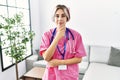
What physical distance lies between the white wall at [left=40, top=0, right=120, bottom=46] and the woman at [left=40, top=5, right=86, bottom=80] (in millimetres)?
2089

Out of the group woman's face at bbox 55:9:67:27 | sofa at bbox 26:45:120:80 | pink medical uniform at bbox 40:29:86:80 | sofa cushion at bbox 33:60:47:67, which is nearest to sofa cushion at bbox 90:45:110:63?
sofa at bbox 26:45:120:80

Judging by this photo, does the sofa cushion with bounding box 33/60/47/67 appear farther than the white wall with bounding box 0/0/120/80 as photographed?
No

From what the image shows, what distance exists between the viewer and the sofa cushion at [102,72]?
211 centimetres

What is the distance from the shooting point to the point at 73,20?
3.21 meters

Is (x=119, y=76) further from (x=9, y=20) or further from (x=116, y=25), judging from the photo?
(x=9, y=20)

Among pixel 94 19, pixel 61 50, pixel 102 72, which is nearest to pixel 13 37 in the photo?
pixel 61 50

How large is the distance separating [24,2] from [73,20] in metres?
1.17

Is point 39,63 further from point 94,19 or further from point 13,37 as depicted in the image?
point 94,19

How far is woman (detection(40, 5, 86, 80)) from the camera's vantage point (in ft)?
3.37

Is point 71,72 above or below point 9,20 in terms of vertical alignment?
below

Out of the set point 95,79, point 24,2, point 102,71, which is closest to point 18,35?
point 24,2

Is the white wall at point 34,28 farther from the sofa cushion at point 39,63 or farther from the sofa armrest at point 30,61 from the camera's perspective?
the sofa cushion at point 39,63

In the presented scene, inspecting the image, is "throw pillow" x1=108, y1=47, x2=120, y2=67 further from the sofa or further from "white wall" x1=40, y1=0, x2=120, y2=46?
"white wall" x1=40, y1=0, x2=120, y2=46

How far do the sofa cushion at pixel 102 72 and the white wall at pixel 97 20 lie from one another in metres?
0.65
